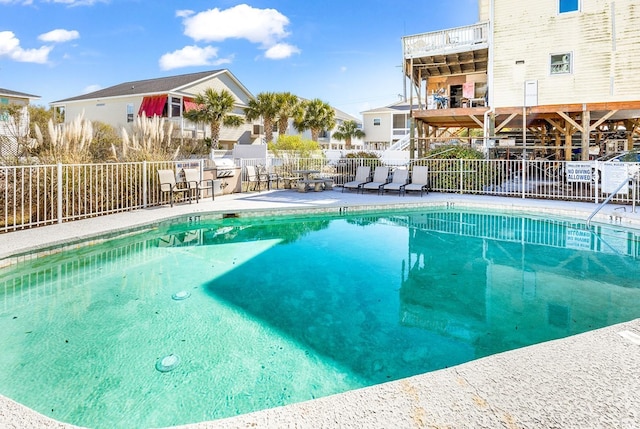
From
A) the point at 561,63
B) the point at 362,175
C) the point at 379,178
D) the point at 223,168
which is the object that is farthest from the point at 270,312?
the point at 561,63

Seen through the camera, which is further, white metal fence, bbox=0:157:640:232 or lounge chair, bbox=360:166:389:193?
lounge chair, bbox=360:166:389:193

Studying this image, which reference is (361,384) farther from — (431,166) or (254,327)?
(431,166)

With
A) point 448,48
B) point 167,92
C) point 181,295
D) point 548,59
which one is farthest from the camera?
point 167,92

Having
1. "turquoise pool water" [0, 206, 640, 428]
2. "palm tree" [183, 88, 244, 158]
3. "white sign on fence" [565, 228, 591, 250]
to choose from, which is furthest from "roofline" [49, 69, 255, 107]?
"white sign on fence" [565, 228, 591, 250]

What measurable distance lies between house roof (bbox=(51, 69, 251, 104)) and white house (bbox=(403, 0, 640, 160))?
54.5 ft

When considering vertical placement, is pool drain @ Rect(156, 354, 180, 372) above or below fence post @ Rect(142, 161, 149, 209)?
below

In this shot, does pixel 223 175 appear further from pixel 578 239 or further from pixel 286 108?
pixel 286 108

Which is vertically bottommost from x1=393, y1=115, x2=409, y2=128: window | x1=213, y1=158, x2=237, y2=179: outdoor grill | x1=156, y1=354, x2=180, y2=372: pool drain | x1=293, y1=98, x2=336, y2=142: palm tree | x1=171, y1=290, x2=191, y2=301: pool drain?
x1=156, y1=354, x2=180, y2=372: pool drain

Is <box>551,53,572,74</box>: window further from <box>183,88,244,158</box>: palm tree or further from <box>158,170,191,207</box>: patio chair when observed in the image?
<box>183,88,244,158</box>: palm tree

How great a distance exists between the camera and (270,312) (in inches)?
180

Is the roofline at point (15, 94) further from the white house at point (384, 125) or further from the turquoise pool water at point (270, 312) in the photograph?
the turquoise pool water at point (270, 312)

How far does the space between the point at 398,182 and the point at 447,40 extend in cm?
714

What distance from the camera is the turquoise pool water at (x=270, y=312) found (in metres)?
3.08

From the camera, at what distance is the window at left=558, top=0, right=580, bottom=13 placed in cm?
1420
